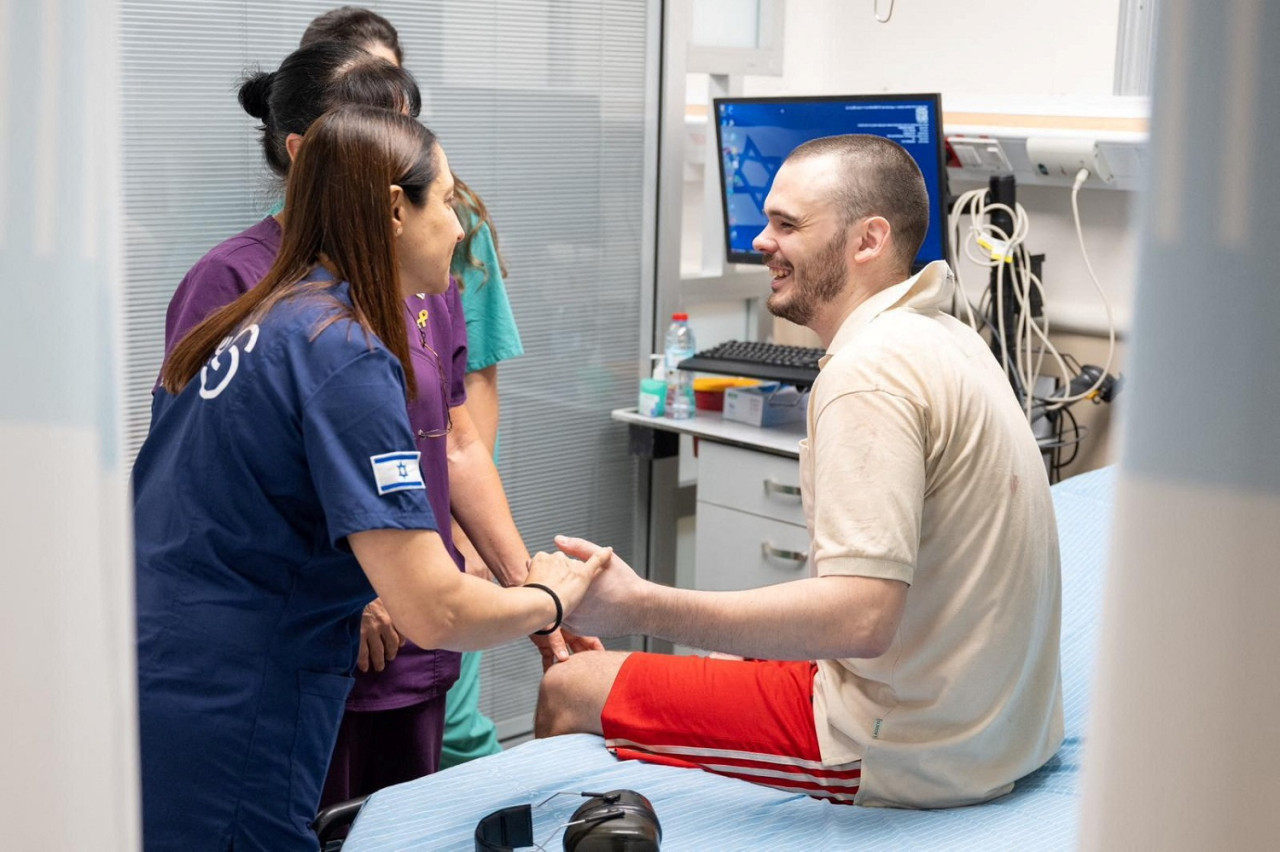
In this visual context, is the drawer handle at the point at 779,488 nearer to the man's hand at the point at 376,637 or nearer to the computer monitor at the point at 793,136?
the computer monitor at the point at 793,136

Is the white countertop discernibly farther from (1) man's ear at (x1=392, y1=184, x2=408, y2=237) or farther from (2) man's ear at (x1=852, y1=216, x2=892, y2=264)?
(1) man's ear at (x1=392, y1=184, x2=408, y2=237)

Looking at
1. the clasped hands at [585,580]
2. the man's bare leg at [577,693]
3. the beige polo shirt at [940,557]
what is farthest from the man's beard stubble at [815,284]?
the man's bare leg at [577,693]

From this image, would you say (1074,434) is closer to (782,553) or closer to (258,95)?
(782,553)

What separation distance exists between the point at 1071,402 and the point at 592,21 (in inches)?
60.6

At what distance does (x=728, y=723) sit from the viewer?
178 cm

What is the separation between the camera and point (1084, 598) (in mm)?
2219

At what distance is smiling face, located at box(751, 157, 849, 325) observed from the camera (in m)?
1.83

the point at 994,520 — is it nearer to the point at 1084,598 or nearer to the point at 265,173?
the point at 1084,598

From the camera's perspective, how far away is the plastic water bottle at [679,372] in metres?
3.34

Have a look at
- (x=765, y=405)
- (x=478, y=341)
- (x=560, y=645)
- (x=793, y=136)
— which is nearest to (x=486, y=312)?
(x=478, y=341)

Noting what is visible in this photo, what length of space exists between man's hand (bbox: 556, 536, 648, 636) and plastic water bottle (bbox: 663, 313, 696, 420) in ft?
5.68

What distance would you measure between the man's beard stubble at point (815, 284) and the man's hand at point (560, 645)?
0.60 meters

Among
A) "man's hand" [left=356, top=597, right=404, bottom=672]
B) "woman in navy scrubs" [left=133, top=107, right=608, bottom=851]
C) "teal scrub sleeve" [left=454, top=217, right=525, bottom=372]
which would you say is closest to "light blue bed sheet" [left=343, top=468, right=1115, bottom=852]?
"woman in navy scrubs" [left=133, top=107, right=608, bottom=851]

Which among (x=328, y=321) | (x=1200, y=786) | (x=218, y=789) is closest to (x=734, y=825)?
(x=218, y=789)
